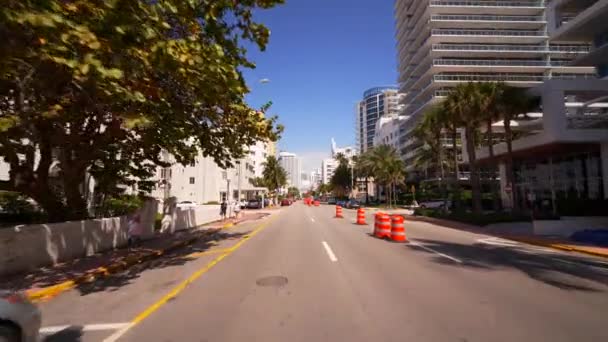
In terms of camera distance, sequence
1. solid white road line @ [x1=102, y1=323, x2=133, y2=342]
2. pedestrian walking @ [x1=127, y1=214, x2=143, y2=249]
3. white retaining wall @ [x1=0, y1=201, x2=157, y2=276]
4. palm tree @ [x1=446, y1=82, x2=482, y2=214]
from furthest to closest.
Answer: palm tree @ [x1=446, y1=82, x2=482, y2=214], pedestrian walking @ [x1=127, y1=214, x2=143, y2=249], white retaining wall @ [x1=0, y1=201, x2=157, y2=276], solid white road line @ [x1=102, y1=323, x2=133, y2=342]

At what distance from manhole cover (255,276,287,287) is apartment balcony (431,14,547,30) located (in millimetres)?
76936

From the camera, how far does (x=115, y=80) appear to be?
5.88m

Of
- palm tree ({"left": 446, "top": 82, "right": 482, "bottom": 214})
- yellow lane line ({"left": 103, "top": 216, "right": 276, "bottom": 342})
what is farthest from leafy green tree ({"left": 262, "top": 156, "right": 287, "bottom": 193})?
yellow lane line ({"left": 103, "top": 216, "right": 276, "bottom": 342})

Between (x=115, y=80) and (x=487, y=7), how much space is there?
84.7 m

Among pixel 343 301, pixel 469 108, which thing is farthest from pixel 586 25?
pixel 343 301

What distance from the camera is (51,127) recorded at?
9969 millimetres

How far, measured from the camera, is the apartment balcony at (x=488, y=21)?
71.9 m

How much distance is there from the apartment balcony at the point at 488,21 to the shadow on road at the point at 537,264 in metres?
71.1

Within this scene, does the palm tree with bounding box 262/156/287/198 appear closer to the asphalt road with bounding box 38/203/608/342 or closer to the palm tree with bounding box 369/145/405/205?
the palm tree with bounding box 369/145/405/205

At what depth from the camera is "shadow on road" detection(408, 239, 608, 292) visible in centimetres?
783

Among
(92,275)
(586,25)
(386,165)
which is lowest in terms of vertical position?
(92,275)

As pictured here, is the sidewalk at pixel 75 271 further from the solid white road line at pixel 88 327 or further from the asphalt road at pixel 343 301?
the solid white road line at pixel 88 327

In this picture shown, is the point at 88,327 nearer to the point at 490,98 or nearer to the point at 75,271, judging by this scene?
the point at 75,271

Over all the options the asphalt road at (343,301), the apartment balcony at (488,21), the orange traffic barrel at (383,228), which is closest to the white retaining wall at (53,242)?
the asphalt road at (343,301)
